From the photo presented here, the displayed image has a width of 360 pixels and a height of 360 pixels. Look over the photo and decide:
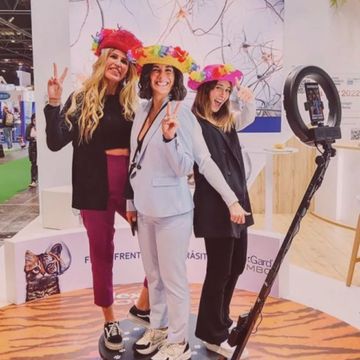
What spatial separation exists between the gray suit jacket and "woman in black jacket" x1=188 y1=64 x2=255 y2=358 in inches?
4.2

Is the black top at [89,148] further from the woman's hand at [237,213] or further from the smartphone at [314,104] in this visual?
the smartphone at [314,104]

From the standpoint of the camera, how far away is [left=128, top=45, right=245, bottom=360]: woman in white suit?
7.19ft

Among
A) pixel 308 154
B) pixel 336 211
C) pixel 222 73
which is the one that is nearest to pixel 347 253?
pixel 336 211

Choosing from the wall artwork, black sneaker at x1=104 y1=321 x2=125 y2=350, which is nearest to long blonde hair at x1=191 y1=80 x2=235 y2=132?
black sneaker at x1=104 y1=321 x2=125 y2=350

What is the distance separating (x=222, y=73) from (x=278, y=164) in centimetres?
420

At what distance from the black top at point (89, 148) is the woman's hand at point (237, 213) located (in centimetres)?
57

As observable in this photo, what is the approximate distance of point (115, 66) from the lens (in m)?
2.33

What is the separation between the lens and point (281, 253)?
1.68 meters

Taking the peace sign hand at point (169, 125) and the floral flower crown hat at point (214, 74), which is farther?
the floral flower crown hat at point (214, 74)

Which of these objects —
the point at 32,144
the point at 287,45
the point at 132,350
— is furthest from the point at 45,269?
the point at 32,144

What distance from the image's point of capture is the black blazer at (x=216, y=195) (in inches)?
93.0

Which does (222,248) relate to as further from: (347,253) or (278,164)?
(278,164)

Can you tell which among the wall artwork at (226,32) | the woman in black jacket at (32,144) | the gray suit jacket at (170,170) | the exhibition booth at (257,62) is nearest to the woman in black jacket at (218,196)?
the gray suit jacket at (170,170)

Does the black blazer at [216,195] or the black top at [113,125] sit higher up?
the black top at [113,125]
